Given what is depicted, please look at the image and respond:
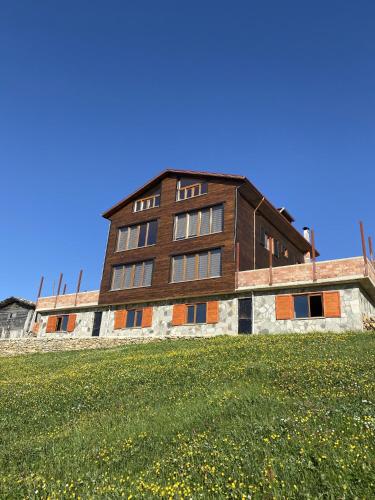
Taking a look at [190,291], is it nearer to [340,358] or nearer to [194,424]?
[340,358]

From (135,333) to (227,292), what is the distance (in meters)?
9.04

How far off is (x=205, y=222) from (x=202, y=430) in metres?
25.0

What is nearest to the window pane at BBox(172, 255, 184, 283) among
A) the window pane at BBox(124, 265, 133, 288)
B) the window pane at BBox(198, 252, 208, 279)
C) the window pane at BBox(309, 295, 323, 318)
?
the window pane at BBox(198, 252, 208, 279)

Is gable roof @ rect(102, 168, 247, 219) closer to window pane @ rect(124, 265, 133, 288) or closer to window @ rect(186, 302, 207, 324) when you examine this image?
window pane @ rect(124, 265, 133, 288)

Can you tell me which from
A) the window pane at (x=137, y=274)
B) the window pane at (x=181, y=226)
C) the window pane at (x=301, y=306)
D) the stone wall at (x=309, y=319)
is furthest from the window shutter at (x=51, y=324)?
the window pane at (x=301, y=306)

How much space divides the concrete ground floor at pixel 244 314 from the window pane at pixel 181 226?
19.2ft

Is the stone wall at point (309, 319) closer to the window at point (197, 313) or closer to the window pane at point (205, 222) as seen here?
the window at point (197, 313)

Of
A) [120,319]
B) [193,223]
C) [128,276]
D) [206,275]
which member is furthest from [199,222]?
[120,319]

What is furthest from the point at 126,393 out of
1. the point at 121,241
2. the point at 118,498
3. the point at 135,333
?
the point at 121,241

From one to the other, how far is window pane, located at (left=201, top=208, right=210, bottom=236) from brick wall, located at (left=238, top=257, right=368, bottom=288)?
5161 millimetres

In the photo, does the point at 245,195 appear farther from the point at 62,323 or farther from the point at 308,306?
the point at 62,323

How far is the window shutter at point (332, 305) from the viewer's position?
26.3m

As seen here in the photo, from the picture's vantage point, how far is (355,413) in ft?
30.5

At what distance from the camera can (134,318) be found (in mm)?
34969
